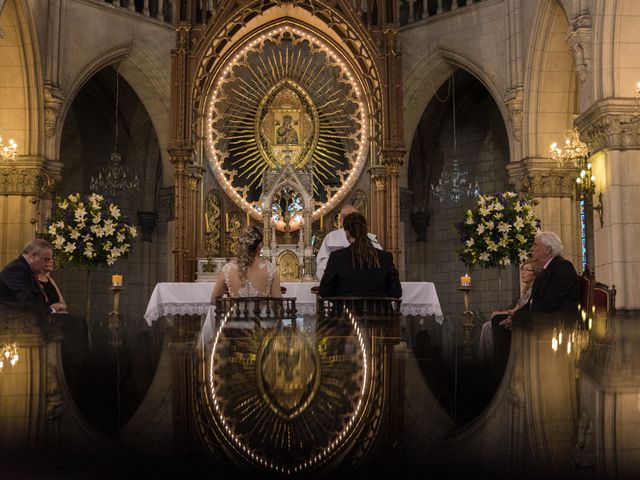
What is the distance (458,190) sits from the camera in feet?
69.2

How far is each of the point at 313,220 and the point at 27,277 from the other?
702 centimetres

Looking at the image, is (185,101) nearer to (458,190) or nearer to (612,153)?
(612,153)

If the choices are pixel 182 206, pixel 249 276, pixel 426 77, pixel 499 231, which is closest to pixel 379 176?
pixel 499 231

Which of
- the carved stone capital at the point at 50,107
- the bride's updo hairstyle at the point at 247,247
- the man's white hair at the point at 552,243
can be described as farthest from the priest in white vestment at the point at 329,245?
the carved stone capital at the point at 50,107

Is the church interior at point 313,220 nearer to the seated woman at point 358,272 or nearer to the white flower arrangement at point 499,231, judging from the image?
the white flower arrangement at point 499,231

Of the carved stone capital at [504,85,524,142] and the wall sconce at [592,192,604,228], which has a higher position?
the carved stone capital at [504,85,524,142]

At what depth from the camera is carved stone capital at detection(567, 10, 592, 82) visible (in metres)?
12.6

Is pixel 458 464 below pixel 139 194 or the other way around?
below

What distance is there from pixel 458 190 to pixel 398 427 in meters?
19.6

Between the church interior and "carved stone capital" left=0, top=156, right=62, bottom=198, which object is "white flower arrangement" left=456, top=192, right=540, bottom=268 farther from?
"carved stone capital" left=0, top=156, right=62, bottom=198

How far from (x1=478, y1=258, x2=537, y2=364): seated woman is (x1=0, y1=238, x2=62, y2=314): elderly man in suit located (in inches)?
139

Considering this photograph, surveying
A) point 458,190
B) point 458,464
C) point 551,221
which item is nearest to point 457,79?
point 458,190

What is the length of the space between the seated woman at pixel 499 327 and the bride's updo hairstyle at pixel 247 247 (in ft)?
5.95

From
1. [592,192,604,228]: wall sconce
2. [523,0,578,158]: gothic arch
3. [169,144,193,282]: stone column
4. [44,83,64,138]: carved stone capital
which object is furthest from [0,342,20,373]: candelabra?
[523,0,578,158]: gothic arch
